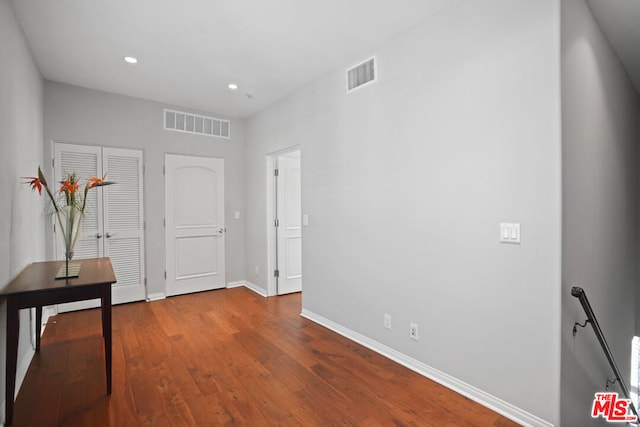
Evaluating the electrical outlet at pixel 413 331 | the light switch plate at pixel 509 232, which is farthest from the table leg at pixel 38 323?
the light switch plate at pixel 509 232

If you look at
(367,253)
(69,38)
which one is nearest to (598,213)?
(367,253)

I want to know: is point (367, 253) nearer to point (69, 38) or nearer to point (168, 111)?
point (69, 38)

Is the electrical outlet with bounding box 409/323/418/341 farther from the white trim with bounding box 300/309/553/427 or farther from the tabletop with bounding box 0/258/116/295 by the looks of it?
the tabletop with bounding box 0/258/116/295

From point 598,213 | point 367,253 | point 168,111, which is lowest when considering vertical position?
point 367,253

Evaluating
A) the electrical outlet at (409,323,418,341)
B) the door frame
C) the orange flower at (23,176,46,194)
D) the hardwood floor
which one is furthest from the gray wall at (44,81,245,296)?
the electrical outlet at (409,323,418,341)

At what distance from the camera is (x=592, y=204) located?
7.41 feet

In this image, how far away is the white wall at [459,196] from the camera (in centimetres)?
188

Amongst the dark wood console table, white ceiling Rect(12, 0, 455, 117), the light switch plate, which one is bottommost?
the dark wood console table

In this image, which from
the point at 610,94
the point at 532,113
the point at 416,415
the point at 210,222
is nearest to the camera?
the point at 532,113

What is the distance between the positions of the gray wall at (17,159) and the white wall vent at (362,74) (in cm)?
266

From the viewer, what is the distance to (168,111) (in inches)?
183

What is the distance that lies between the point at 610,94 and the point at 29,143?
5.20m

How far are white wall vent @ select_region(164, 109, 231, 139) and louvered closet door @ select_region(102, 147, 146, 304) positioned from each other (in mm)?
650

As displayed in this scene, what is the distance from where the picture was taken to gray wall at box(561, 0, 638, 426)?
6.20 ft
